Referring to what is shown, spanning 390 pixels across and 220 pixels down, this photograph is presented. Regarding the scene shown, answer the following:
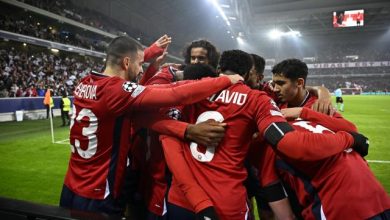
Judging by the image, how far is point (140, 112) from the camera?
7.98 feet

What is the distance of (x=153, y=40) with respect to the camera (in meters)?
44.4

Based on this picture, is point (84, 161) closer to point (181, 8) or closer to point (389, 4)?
point (389, 4)

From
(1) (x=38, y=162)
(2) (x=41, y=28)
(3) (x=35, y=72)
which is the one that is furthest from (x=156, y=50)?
(2) (x=41, y=28)

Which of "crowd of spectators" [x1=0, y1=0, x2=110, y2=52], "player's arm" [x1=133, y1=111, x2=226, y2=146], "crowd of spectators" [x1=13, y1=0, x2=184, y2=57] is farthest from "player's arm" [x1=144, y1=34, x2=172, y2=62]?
"crowd of spectators" [x1=13, y1=0, x2=184, y2=57]

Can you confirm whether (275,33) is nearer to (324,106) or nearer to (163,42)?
(163,42)

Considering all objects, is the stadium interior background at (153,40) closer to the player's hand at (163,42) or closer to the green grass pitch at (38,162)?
the green grass pitch at (38,162)

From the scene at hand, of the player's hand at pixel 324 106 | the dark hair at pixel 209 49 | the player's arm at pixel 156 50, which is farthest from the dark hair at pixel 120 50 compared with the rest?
the player's hand at pixel 324 106

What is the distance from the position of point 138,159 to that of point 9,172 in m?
5.57

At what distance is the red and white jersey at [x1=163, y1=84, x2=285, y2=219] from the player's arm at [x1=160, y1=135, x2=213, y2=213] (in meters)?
0.04

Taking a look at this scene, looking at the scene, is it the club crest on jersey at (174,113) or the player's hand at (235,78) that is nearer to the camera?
the player's hand at (235,78)

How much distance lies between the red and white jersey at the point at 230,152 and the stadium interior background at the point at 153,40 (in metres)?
3.96

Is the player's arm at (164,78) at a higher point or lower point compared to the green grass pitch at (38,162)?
higher

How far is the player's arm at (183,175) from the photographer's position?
199 cm

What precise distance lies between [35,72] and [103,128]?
24.8 m
